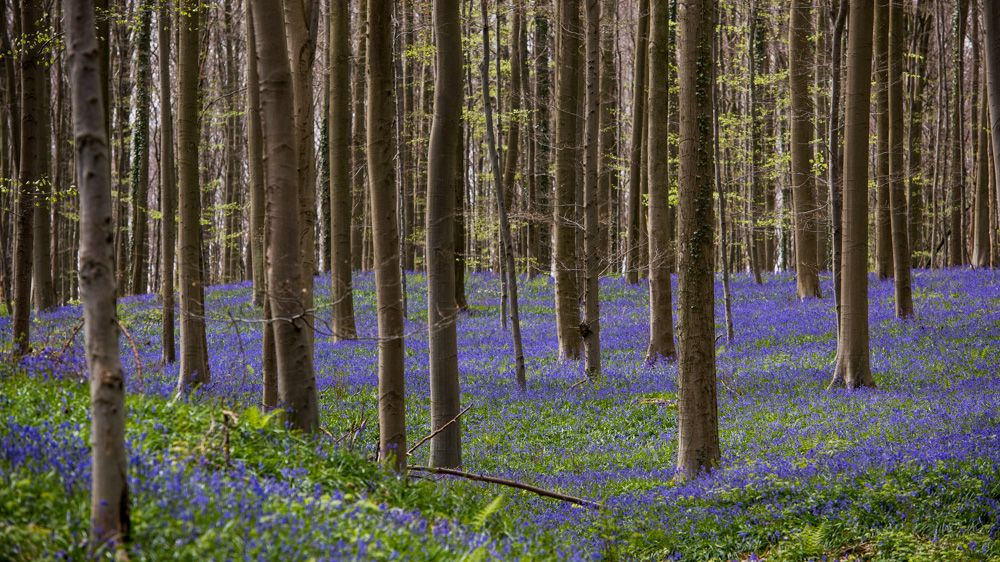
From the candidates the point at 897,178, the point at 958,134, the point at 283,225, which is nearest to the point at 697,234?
the point at 283,225

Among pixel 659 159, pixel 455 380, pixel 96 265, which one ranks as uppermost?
pixel 659 159

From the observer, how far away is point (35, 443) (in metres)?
4.00

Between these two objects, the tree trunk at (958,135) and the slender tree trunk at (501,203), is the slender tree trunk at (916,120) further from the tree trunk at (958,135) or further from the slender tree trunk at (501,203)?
the slender tree trunk at (501,203)

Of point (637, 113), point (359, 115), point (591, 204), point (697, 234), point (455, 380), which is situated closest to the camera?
point (697, 234)

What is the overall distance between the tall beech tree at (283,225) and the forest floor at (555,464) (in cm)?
32

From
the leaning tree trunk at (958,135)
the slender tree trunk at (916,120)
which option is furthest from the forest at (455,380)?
the leaning tree trunk at (958,135)

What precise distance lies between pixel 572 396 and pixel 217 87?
28.3m

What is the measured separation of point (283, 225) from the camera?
581 centimetres

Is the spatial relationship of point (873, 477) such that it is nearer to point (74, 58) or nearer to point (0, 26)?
point (74, 58)

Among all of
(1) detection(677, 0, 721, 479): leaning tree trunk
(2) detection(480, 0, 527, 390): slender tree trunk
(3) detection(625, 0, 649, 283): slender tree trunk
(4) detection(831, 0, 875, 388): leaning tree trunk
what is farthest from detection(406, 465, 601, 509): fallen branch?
(3) detection(625, 0, 649, 283): slender tree trunk

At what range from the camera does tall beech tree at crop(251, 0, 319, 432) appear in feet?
19.0

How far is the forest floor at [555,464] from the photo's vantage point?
374 cm

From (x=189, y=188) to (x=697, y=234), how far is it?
7.51 m

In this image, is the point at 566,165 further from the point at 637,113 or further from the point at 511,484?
the point at 511,484
